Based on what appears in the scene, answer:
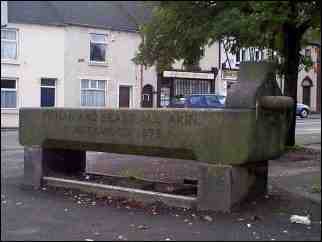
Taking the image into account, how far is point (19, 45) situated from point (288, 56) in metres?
19.6

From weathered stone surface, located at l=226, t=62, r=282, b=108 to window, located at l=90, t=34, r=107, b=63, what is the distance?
1100 inches

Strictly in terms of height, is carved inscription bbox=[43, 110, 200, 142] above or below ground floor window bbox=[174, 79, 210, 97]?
below

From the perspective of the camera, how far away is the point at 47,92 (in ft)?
112

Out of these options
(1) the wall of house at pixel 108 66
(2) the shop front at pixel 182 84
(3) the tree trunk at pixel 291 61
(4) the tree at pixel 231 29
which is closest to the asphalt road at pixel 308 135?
(4) the tree at pixel 231 29

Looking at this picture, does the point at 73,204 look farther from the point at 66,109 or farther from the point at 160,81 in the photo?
the point at 160,81

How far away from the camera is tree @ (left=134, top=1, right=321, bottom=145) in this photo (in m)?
12.8

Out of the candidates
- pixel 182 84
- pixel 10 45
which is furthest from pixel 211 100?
pixel 182 84

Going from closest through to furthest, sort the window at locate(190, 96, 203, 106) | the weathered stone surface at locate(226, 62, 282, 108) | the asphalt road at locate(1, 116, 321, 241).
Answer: the asphalt road at locate(1, 116, 321, 241) < the weathered stone surface at locate(226, 62, 282, 108) < the window at locate(190, 96, 203, 106)

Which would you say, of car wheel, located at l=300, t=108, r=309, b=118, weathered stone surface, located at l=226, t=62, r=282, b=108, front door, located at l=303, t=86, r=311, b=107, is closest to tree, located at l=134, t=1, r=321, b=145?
weathered stone surface, located at l=226, t=62, r=282, b=108

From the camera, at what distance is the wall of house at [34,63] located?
1293 inches

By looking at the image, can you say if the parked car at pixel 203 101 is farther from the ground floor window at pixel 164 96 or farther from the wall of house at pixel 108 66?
the ground floor window at pixel 164 96

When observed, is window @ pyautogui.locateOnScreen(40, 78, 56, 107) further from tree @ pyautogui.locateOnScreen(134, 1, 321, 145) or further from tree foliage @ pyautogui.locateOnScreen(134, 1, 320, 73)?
tree @ pyautogui.locateOnScreen(134, 1, 321, 145)

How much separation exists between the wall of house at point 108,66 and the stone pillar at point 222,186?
2717cm

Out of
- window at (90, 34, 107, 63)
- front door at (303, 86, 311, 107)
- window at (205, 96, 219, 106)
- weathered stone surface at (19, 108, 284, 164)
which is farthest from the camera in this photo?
front door at (303, 86, 311, 107)
